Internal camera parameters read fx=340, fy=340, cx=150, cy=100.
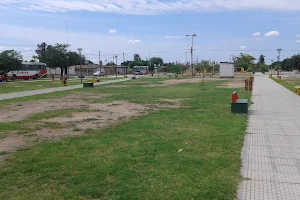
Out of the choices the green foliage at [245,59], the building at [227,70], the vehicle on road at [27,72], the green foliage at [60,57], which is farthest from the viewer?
the green foliage at [245,59]

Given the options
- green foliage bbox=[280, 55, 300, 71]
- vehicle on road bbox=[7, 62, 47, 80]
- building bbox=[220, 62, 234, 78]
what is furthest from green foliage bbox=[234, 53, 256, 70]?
vehicle on road bbox=[7, 62, 47, 80]

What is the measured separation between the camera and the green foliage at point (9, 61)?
183 ft

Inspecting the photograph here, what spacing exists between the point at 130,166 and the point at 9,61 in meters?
55.6

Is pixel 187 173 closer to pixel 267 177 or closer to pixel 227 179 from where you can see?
pixel 227 179

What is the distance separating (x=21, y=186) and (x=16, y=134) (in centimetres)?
453

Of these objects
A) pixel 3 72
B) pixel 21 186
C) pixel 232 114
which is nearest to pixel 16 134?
pixel 21 186

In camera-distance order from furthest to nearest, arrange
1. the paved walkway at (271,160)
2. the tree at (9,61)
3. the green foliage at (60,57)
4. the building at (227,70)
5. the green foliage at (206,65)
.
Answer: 1. the green foliage at (206,65)
2. the green foliage at (60,57)
3. the building at (227,70)
4. the tree at (9,61)
5. the paved walkway at (271,160)

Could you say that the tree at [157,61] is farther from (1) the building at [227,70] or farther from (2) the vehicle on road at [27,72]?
(1) the building at [227,70]

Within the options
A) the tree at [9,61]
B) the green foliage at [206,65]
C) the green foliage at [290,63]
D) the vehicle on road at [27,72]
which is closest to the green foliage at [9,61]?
the tree at [9,61]

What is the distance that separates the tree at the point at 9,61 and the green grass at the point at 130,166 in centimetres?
5191

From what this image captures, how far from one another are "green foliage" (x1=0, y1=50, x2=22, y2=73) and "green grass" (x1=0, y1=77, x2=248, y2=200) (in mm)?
51905

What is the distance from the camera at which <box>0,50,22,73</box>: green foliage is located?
5578 centimetres

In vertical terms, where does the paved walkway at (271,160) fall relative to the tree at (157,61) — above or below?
below

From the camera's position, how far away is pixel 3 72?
194ft
